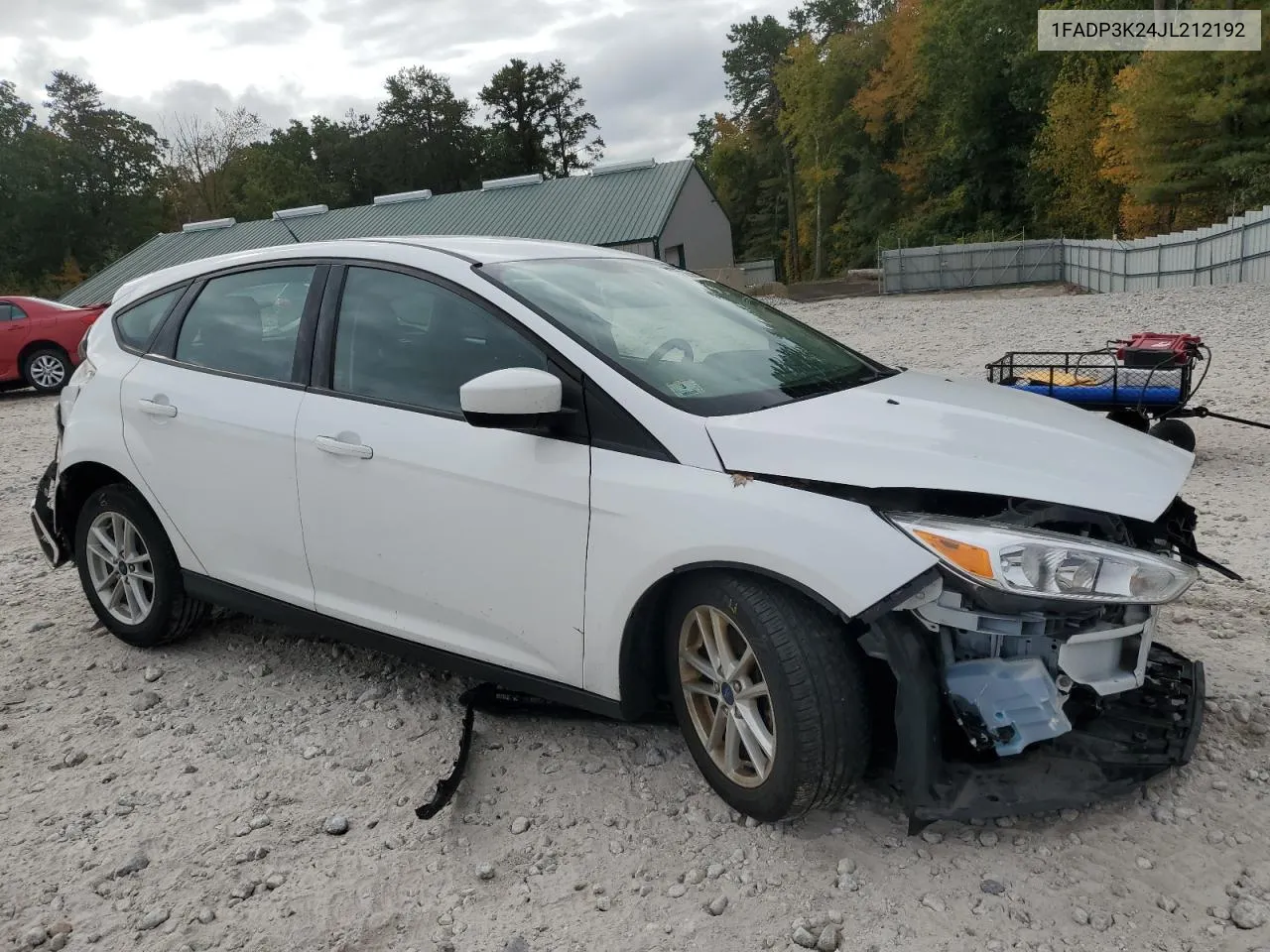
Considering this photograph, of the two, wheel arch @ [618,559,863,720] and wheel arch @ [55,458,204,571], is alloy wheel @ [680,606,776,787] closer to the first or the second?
wheel arch @ [618,559,863,720]

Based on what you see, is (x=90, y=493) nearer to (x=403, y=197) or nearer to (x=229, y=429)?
(x=229, y=429)

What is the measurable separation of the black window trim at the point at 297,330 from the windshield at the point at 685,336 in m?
0.73

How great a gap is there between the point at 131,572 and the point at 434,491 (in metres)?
1.98

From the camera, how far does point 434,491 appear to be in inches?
124

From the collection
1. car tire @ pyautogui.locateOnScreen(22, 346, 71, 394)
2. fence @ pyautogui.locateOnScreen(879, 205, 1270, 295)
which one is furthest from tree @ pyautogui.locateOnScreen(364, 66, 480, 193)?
car tire @ pyautogui.locateOnScreen(22, 346, 71, 394)

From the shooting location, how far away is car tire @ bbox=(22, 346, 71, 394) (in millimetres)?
15109

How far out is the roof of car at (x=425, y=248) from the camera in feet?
11.9

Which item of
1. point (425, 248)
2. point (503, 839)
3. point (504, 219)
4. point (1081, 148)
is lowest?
point (503, 839)

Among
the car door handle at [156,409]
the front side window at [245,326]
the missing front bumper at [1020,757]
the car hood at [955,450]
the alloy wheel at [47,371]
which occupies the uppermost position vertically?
the front side window at [245,326]

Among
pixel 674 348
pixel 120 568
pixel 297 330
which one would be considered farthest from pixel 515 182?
pixel 674 348

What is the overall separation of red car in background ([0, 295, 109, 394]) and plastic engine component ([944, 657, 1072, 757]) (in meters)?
15.6

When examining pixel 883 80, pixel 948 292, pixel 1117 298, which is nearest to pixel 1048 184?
pixel 883 80

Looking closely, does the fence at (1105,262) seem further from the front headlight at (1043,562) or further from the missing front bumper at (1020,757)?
the front headlight at (1043,562)

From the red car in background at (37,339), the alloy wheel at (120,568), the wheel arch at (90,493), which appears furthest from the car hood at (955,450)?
the red car in background at (37,339)
